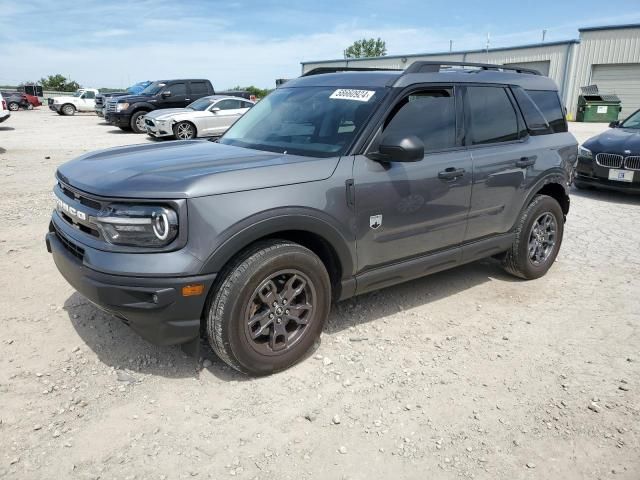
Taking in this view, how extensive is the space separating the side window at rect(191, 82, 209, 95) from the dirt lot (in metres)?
15.9

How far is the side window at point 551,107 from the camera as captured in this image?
4.82 meters

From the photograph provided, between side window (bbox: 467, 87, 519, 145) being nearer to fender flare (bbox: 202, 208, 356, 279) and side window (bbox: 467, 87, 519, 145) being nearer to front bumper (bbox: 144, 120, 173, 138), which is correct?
fender flare (bbox: 202, 208, 356, 279)

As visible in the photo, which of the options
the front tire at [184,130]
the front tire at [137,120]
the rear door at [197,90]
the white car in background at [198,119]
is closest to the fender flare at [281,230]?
the white car in background at [198,119]

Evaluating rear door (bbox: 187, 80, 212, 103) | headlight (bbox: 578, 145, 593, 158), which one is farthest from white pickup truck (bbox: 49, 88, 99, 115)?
headlight (bbox: 578, 145, 593, 158)

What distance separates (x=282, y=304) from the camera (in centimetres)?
311

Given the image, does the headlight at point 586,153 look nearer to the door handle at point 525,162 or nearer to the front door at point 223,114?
the door handle at point 525,162

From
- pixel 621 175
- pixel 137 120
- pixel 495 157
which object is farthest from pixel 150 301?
pixel 137 120

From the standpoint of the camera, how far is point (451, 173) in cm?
378

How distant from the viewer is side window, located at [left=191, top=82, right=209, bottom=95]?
19266 millimetres

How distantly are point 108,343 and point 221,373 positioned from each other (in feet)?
2.89

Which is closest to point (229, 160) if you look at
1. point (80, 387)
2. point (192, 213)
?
point (192, 213)

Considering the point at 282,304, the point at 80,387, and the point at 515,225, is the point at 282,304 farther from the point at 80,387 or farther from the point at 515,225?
the point at 515,225

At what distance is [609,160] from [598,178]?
33 centimetres

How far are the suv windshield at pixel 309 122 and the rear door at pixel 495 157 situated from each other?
102cm
